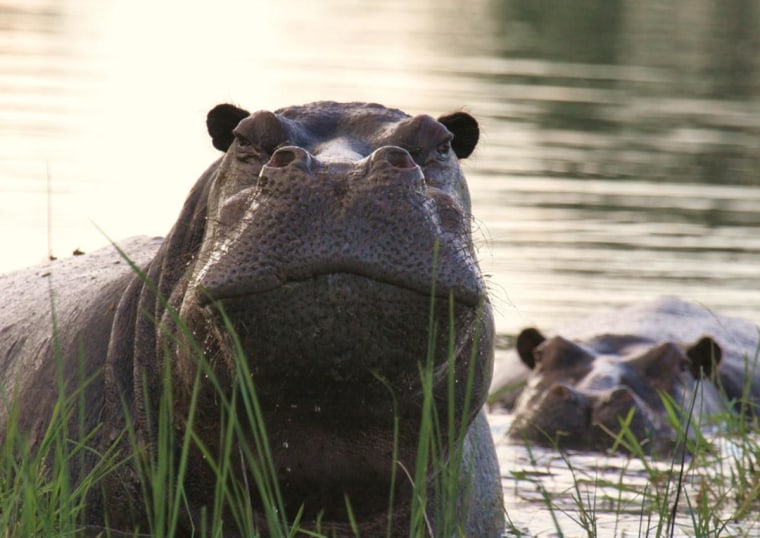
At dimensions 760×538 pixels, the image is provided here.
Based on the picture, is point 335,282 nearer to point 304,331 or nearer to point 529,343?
point 304,331

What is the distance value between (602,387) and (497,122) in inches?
404

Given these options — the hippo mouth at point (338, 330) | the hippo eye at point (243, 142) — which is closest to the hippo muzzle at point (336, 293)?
the hippo mouth at point (338, 330)

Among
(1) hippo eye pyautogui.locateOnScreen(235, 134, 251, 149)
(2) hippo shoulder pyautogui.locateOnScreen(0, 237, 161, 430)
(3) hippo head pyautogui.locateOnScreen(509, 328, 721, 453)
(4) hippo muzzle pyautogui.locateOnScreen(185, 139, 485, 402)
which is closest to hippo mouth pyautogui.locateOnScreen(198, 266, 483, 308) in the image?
(4) hippo muzzle pyautogui.locateOnScreen(185, 139, 485, 402)

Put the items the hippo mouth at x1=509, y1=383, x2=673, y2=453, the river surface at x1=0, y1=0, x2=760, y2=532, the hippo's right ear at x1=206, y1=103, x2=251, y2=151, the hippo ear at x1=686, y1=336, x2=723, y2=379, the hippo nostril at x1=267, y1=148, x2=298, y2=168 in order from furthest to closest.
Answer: the river surface at x1=0, y1=0, x2=760, y2=532 < the hippo ear at x1=686, y1=336, x2=723, y2=379 < the hippo mouth at x1=509, y1=383, x2=673, y2=453 < the hippo's right ear at x1=206, y1=103, x2=251, y2=151 < the hippo nostril at x1=267, y1=148, x2=298, y2=168

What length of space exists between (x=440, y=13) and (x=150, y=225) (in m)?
26.8

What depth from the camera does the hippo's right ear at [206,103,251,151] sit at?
394cm

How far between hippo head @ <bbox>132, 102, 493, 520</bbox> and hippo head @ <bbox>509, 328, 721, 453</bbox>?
3.63 metres

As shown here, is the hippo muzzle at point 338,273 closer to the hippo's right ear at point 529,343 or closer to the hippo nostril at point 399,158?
the hippo nostril at point 399,158

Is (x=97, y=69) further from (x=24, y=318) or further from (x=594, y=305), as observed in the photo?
(x=24, y=318)

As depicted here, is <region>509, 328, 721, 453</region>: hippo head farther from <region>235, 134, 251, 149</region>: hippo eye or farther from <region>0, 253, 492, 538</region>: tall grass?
<region>235, 134, 251, 149</region>: hippo eye

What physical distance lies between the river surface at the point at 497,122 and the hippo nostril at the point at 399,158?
27.3 inches

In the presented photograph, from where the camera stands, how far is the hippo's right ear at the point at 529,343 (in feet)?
26.5

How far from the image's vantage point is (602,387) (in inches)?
295

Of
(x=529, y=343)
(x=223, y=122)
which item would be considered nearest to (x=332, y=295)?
(x=223, y=122)
